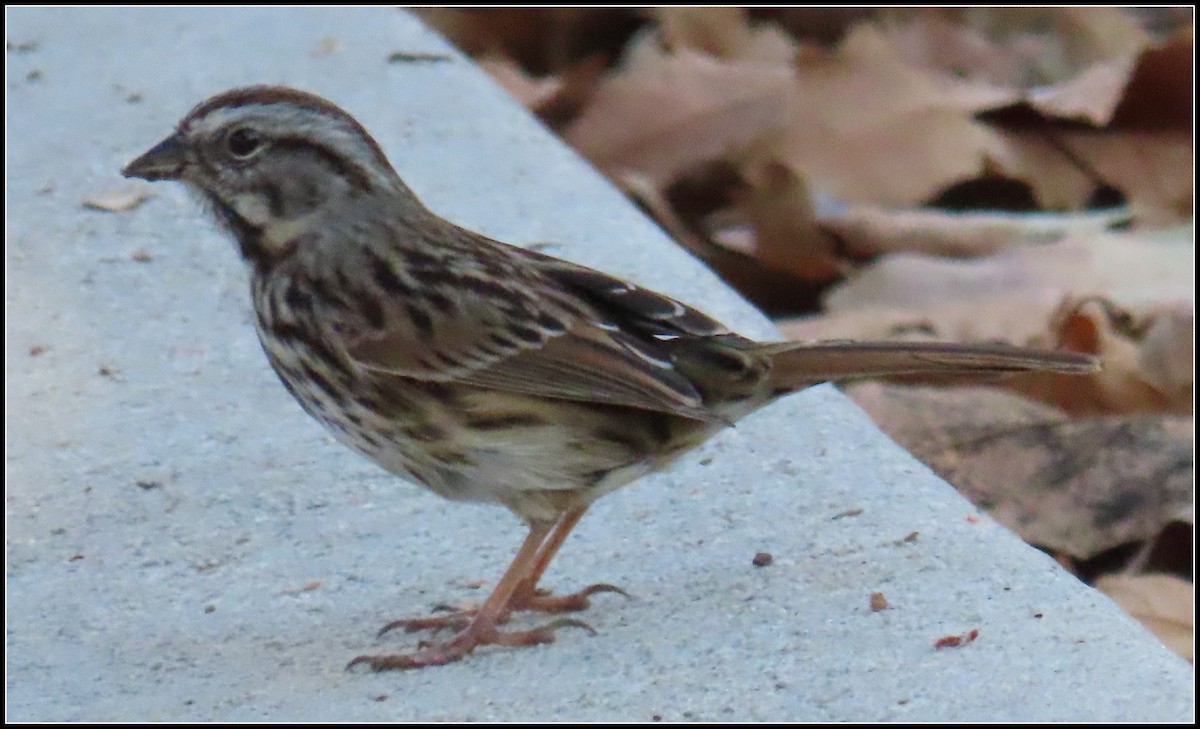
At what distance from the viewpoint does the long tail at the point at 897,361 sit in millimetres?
4383

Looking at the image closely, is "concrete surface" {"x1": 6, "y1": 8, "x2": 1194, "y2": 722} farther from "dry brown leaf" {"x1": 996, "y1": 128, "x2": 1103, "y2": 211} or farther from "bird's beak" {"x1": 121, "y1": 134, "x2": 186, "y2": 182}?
"dry brown leaf" {"x1": 996, "y1": 128, "x2": 1103, "y2": 211}

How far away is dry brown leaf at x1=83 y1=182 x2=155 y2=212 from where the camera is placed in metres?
5.93

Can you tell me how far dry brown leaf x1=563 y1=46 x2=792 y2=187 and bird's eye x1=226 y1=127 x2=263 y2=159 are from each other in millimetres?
2821

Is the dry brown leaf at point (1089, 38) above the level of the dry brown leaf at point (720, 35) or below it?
above

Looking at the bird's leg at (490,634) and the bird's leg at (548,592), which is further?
the bird's leg at (548,592)

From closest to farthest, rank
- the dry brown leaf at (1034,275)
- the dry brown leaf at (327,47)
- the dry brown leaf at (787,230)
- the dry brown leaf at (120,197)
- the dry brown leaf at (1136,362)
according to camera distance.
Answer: the dry brown leaf at (120,197) → the dry brown leaf at (1136,362) → the dry brown leaf at (1034,275) → the dry brown leaf at (787,230) → the dry brown leaf at (327,47)

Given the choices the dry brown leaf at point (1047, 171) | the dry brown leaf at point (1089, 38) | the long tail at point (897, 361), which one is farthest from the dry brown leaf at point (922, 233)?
the long tail at point (897, 361)

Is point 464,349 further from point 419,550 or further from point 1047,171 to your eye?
point 1047,171

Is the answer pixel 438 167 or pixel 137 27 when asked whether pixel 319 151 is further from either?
pixel 137 27

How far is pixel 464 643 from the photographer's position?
13.4 ft

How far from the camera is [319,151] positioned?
4.48 m

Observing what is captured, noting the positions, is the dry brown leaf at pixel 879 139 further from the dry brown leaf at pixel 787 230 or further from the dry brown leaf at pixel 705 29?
the dry brown leaf at pixel 705 29

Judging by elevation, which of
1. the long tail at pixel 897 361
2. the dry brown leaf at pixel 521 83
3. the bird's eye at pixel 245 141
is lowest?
the dry brown leaf at pixel 521 83

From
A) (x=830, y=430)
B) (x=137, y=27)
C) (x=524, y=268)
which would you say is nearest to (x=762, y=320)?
(x=830, y=430)
